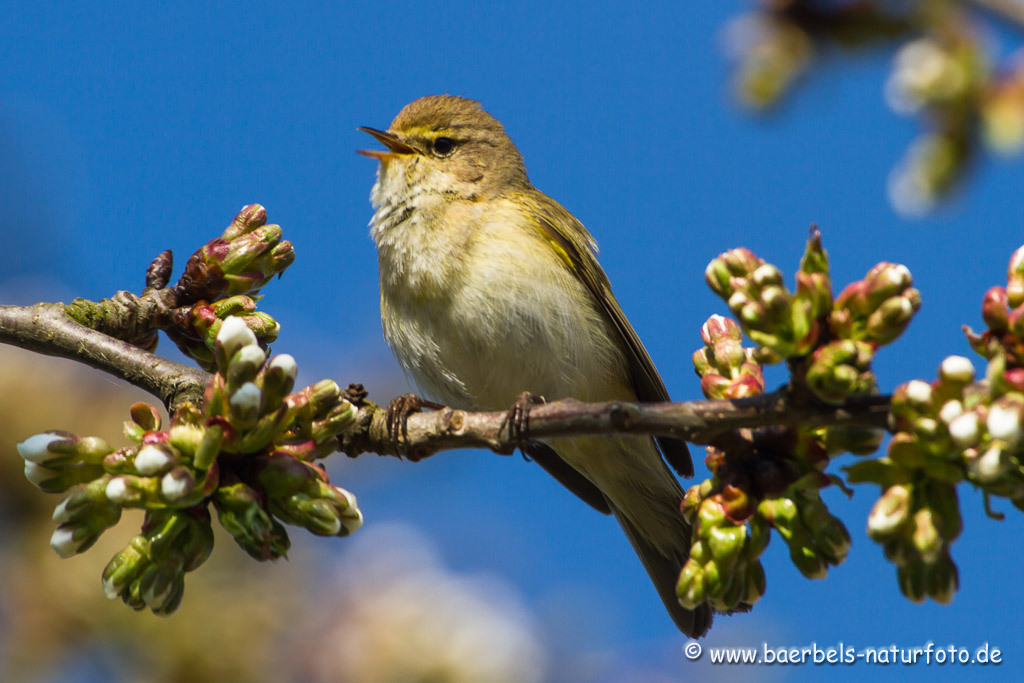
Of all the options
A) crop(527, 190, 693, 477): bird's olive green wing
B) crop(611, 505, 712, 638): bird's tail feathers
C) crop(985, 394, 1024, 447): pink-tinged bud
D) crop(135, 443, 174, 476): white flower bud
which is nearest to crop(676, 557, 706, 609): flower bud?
crop(985, 394, 1024, 447): pink-tinged bud

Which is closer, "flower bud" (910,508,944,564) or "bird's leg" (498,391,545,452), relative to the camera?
"flower bud" (910,508,944,564)

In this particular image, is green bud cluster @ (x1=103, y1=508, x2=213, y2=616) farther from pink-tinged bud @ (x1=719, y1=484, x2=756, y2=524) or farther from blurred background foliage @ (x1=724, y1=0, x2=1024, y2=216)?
blurred background foliage @ (x1=724, y1=0, x2=1024, y2=216)

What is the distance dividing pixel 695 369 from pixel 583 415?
476mm

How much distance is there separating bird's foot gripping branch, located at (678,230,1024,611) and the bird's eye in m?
3.61

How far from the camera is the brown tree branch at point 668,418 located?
200 cm

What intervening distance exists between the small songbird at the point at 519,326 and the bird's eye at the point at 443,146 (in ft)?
0.62

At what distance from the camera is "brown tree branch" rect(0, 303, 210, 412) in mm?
2730

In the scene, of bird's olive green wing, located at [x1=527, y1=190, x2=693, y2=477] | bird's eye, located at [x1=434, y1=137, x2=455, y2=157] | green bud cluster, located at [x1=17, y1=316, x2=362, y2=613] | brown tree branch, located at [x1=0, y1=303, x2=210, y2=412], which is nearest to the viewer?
green bud cluster, located at [x1=17, y1=316, x2=362, y2=613]

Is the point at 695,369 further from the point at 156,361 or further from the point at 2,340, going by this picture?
the point at 2,340

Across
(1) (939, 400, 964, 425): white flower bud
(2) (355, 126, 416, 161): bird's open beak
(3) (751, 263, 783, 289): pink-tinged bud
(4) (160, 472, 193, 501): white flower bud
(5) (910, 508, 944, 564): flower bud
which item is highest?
(2) (355, 126, 416, 161): bird's open beak

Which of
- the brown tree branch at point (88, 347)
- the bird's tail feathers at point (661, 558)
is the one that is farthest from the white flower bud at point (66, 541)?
the bird's tail feathers at point (661, 558)

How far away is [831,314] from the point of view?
6.60ft

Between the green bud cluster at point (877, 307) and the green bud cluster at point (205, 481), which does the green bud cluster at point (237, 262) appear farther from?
the green bud cluster at point (877, 307)

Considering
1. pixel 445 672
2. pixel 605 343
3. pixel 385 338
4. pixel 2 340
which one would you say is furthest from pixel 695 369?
pixel 385 338
